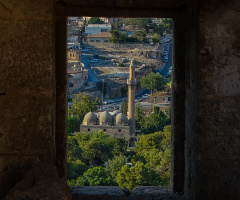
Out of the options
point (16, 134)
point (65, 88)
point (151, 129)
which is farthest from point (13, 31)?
point (151, 129)

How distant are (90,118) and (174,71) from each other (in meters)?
28.8

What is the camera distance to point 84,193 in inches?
95.1

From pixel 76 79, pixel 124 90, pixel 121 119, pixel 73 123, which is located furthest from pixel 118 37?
pixel 73 123

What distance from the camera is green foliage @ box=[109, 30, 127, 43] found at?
45.8m

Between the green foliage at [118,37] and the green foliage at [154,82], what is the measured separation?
7735mm

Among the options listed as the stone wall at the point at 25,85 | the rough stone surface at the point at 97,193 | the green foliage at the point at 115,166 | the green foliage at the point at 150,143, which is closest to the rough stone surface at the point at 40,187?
the stone wall at the point at 25,85

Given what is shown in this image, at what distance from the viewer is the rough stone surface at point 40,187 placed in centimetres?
162

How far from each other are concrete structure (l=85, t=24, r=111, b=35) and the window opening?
0.08 m

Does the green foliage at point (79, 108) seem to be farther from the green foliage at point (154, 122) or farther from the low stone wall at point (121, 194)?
the low stone wall at point (121, 194)

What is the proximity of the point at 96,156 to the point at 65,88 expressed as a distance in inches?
983

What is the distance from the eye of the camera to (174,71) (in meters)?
2.41

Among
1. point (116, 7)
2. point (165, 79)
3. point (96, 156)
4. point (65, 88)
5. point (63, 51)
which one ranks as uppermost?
point (165, 79)

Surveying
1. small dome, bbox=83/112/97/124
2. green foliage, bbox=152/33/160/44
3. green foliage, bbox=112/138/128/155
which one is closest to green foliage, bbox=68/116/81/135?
small dome, bbox=83/112/97/124

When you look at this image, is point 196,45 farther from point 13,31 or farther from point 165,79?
point 165,79
